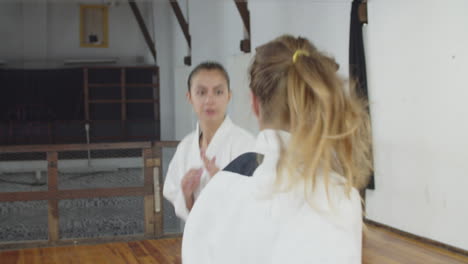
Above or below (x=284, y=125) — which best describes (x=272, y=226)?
below

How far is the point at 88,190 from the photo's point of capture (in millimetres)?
4145

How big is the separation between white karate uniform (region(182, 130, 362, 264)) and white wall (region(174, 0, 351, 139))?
2.51 meters

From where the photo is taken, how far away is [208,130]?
165cm

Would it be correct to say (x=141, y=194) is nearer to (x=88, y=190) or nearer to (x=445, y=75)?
(x=88, y=190)

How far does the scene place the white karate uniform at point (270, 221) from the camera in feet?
2.26

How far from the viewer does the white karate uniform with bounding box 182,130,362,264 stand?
0.69 meters

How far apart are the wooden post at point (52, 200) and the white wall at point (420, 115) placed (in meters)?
2.85

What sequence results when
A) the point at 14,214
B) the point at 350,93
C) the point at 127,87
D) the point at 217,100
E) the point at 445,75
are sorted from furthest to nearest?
the point at 127,87
the point at 14,214
the point at 445,75
the point at 217,100
the point at 350,93

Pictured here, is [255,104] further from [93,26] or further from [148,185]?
[93,26]

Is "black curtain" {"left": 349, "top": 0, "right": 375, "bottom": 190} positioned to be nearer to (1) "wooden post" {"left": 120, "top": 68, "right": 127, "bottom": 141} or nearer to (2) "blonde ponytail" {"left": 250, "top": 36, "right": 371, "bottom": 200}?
(2) "blonde ponytail" {"left": 250, "top": 36, "right": 371, "bottom": 200}

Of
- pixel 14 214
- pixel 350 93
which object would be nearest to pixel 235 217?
pixel 350 93

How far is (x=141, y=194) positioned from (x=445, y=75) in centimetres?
259

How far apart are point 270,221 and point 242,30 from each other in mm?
6867

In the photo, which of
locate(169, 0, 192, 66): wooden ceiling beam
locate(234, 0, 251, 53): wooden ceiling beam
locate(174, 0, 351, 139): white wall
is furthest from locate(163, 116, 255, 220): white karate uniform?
locate(169, 0, 192, 66): wooden ceiling beam
